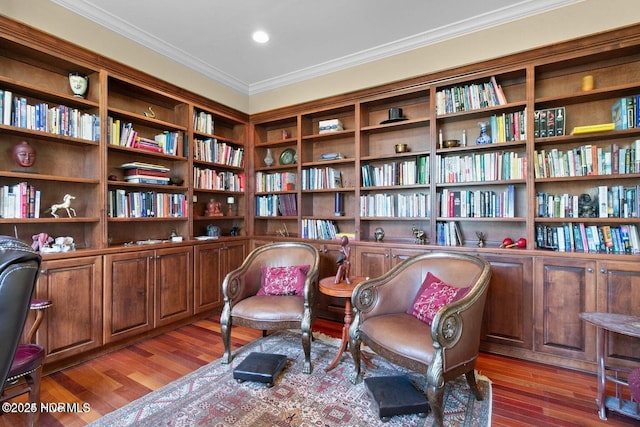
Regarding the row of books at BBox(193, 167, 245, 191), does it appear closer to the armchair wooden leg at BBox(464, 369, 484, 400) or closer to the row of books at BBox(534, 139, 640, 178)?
the armchair wooden leg at BBox(464, 369, 484, 400)

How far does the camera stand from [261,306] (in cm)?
247

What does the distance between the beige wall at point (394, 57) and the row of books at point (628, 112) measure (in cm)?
54

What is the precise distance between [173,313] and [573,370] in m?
3.57

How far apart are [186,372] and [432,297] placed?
1.93 m

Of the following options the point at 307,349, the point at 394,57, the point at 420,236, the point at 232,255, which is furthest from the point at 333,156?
the point at 307,349

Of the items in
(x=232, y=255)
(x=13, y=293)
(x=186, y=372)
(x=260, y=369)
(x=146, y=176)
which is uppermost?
(x=146, y=176)

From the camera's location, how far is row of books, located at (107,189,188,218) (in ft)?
9.27

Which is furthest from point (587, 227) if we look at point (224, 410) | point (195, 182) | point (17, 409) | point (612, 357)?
point (17, 409)

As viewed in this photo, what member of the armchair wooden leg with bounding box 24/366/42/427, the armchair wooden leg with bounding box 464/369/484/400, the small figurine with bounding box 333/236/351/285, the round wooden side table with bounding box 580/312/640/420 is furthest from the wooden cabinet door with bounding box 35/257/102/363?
the round wooden side table with bounding box 580/312/640/420

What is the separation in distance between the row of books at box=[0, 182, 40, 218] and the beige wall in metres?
1.21

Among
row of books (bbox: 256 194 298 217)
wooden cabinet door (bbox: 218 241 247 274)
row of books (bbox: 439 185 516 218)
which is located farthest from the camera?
row of books (bbox: 256 194 298 217)

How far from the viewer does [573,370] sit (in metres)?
2.38

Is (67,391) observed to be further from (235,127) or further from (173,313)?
(235,127)

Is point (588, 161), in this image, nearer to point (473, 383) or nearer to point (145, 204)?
point (473, 383)
